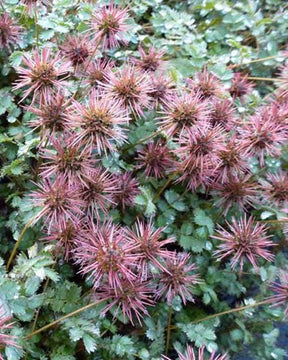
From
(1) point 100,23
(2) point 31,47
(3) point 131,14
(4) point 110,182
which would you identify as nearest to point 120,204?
(4) point 110,182

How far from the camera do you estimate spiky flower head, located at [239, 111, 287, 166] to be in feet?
5.10

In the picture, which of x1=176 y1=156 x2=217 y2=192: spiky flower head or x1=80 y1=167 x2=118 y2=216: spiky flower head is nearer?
x1=80 y1=167 x2=118 y2=216: spiky flower head

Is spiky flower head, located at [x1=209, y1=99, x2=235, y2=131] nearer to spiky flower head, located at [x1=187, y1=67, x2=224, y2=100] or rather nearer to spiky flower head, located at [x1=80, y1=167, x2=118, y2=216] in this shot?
spiky flower head, located at [x1=187, y1=67, x2=224, y2=100]

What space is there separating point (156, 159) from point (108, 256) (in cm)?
52

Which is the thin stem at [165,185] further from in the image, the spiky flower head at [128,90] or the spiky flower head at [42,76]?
the spiky flower head at [42,76]

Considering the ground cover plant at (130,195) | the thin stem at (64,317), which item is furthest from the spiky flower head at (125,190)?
the thin stem at (64,317)

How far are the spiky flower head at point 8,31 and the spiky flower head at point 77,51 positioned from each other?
17 centimetres

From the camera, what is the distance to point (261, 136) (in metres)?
1.56

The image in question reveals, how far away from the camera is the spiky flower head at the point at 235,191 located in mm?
1674

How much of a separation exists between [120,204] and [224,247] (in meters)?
0.36

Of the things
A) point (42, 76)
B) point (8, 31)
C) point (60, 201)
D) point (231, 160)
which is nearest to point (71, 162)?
point (60, 201)

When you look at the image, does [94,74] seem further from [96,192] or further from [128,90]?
[96,192]

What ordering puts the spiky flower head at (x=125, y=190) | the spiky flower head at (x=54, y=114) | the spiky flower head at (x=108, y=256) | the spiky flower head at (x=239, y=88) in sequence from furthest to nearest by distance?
the spiky flower head at (x=239, y=88) < the spiky flower head at (x=125, y=190) < the spiky flower head at (x=54, y=114) < the spiky flower head at (x=108, y=256)

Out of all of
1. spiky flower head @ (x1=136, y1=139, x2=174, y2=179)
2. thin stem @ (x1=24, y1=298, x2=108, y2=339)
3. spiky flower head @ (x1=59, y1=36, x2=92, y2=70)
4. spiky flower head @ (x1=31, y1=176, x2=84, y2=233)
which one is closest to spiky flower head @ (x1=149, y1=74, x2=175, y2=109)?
spiky flower head @ (x1=136, y1=139, x2=174, y2=179)
